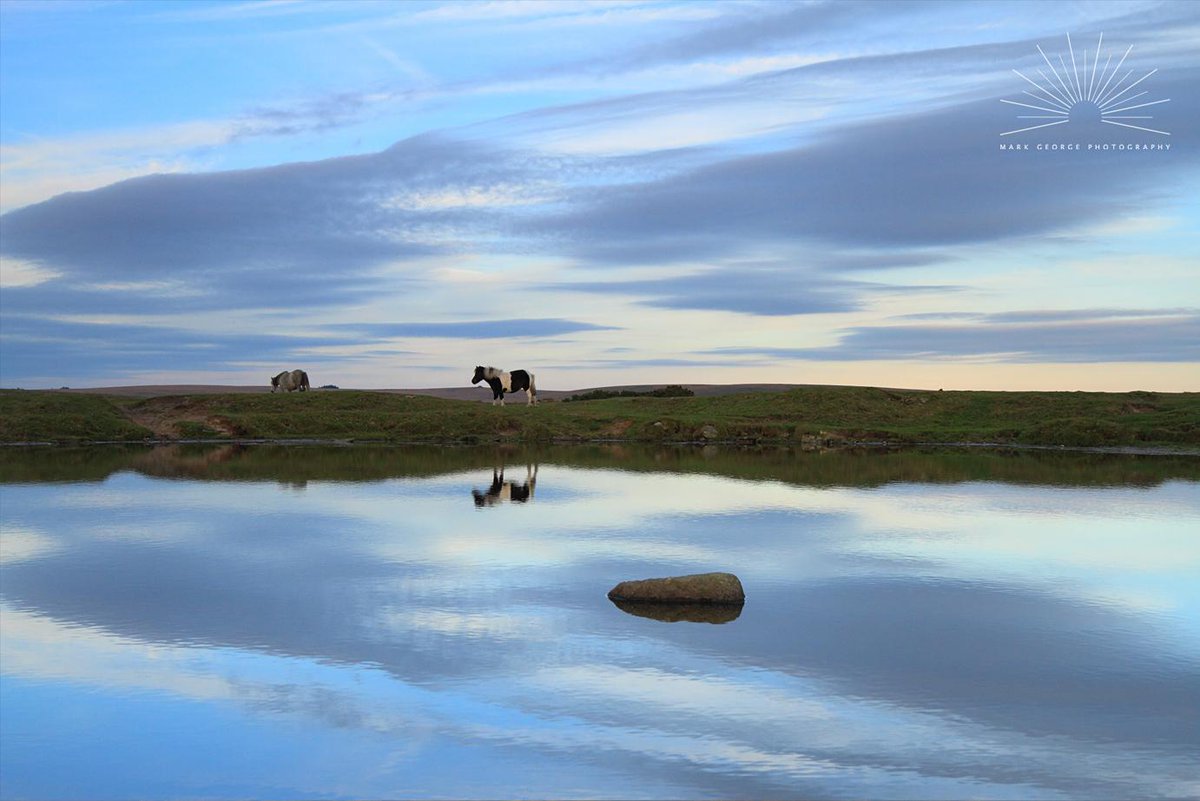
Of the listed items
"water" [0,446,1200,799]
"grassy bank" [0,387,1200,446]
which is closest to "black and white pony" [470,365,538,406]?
"grassy bank" [0,387,1200,446]

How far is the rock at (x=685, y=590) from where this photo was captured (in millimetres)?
18969

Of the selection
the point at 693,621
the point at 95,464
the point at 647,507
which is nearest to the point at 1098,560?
the point at 693,621

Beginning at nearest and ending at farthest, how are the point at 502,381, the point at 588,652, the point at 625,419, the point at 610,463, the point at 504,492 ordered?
1. the point at 588,652
2. the point at 504,492
3. the point at 610,463
4. the point at 625,419
5. the point at 502,381

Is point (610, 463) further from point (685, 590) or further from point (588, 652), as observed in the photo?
point (588, 652)

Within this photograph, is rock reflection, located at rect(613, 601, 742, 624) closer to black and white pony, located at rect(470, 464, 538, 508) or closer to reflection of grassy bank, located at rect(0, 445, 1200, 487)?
black and white pony, located at rect(470, 464, 538, 508)

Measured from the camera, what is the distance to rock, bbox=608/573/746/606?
19.0m

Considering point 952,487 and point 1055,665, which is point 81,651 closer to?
point 1055,665

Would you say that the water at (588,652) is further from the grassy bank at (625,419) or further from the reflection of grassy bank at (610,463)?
the grassy bank at (625,419)

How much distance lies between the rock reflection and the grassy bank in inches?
1645

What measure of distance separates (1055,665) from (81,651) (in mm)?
13493

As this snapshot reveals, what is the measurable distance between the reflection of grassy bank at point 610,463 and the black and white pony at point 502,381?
16375 millimetres

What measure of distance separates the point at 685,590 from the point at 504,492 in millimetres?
17558

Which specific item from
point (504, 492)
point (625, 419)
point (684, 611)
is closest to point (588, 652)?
point (684, 611)

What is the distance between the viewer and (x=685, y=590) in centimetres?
1911
